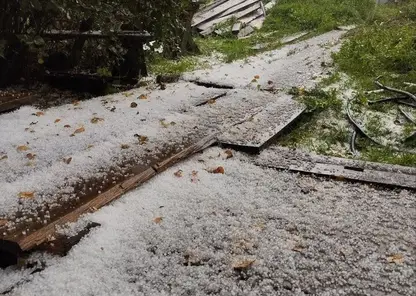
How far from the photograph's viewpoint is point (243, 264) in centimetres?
217

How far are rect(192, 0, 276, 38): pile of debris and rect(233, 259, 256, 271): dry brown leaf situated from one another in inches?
345

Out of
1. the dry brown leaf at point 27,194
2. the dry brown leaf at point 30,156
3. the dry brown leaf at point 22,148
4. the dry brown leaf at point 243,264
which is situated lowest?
the dry brown leaf at point 243,264

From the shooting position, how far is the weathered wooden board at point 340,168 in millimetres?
3068

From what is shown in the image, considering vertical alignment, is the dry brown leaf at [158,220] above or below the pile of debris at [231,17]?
above

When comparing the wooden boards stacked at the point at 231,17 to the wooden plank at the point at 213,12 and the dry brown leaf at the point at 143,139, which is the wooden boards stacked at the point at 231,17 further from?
the dry brown leaf at the point at 143,139

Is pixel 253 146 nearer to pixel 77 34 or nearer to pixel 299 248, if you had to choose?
pixel 299 248

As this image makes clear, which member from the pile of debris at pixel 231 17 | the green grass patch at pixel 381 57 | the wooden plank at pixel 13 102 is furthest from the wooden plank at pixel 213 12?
the wooden plank at pixel 13 102

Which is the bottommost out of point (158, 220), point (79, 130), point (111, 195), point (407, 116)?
point (407, 116)

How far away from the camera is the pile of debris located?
10672 millimetres

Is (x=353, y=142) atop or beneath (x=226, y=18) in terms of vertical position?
beneath

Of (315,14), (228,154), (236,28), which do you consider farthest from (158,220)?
(315,14)

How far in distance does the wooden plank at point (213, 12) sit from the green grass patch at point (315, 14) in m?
1.15

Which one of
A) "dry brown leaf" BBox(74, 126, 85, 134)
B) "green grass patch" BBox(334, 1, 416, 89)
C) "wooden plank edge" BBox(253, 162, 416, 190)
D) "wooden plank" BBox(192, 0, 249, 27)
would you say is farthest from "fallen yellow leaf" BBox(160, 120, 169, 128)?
"wooden plank" BBox(192, 0, 249, 27)

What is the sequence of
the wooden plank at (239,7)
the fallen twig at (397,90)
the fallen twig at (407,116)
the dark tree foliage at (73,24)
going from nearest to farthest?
1. the fallen twig at (407,116)
2. the dark tree foliage at (73,24)
3. the fallen twig at (397,90)
4. the wooden plank at (239,7)
